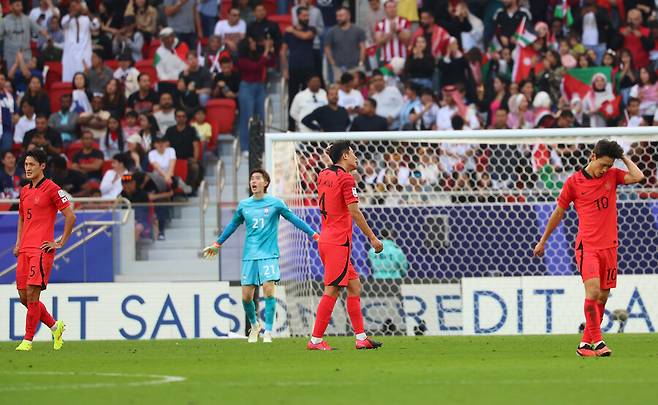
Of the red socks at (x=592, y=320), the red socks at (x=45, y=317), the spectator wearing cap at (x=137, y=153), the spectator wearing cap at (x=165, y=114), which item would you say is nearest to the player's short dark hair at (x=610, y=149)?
the red socks at (x=592, y=320)

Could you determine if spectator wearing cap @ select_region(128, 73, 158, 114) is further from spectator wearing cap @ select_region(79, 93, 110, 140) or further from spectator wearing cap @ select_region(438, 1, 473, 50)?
spectator wearing cap @ select_region(438, 1, 473, 50)

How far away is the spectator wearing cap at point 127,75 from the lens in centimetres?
2447

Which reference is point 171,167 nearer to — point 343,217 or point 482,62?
point 482,62

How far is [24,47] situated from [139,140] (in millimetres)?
4632

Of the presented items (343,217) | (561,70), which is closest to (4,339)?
(343,217)

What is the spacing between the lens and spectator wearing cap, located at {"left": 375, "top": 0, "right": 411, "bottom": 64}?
2434 cm

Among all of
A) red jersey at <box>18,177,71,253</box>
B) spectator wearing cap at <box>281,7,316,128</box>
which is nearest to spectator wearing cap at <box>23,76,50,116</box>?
spectator wearing cap at <box>281,7,316,128</box>

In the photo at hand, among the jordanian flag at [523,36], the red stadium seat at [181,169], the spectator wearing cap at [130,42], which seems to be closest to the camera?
the red stadium seat at [181,169]

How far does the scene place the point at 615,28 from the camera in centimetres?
2452

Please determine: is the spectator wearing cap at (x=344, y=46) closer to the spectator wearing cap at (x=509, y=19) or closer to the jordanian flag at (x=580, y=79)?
the spectator wearing cap at (x=509, y=19)

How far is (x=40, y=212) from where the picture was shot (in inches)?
550

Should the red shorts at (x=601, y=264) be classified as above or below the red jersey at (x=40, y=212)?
below

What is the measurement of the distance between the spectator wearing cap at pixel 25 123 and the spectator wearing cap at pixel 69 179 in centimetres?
203

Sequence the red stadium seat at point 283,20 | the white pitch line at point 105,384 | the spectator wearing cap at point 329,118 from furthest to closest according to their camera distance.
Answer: the red stadium seat at point 283,20 → the spectator wearing cap at point 329,118 → the white pitch line at point 105,384
